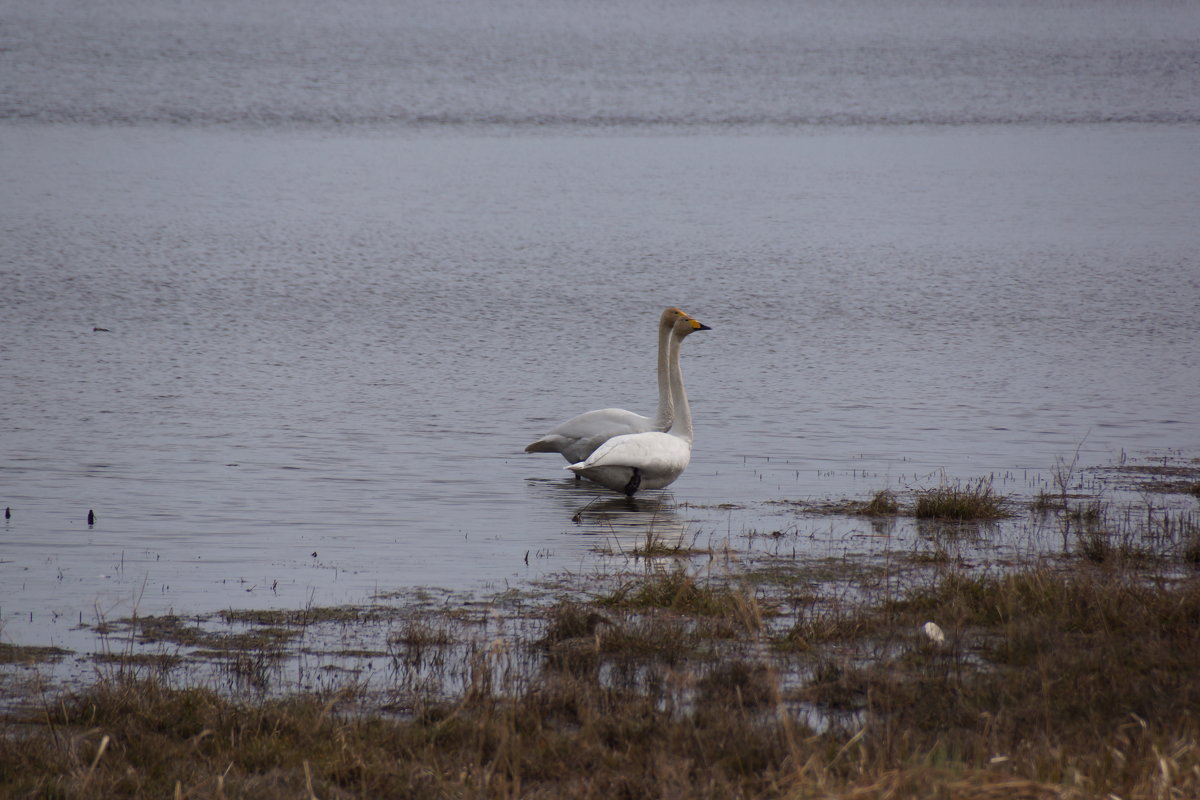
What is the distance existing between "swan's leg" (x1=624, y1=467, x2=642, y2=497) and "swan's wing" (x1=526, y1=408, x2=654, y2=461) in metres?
1.03

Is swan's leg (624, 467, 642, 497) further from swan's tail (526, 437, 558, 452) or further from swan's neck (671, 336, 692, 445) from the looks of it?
swan's tail (526, 437, 558, 452)

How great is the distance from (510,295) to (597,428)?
12447 millimetres

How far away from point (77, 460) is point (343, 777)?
7.61 meters

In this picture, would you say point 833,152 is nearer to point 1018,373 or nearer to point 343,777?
point 1018,373

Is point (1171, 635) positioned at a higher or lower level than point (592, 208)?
lower

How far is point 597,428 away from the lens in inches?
456

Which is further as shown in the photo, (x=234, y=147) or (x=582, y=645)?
(x=234, y=147)

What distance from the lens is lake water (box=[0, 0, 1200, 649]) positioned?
9.63 meters

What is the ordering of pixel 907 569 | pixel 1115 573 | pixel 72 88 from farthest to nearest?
pixel 72 88 < pixel 907 569 < pixel 1115 573

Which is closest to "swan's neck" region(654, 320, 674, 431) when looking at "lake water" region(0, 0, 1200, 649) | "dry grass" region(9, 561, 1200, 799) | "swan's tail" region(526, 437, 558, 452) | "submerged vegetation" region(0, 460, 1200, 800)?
"lake water" region(0, 0, 1200, 649)

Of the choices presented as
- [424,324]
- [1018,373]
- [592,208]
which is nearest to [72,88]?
[592,208]

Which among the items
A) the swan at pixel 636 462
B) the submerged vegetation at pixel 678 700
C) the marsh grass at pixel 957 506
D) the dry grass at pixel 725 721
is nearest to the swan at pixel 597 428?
the swan at pixel 636 462

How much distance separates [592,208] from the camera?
124ft

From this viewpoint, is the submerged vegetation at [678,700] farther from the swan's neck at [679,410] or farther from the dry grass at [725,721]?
the swan's neck at [679,410]
